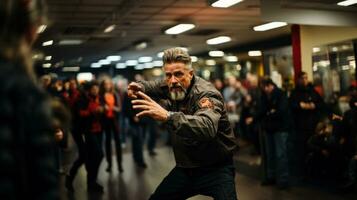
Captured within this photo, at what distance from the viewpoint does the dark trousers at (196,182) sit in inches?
100

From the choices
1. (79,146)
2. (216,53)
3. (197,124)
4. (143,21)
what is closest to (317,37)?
(143,21)

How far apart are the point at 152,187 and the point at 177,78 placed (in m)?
3.14

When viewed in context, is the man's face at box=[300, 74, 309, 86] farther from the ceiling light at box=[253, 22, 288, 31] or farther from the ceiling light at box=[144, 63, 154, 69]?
the ceiling light at box=[144, 63, 154, 69]

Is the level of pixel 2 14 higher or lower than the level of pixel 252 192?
higher

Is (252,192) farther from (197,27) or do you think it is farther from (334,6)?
(197,27)

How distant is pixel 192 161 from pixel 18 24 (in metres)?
1.60

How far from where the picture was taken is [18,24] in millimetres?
1290

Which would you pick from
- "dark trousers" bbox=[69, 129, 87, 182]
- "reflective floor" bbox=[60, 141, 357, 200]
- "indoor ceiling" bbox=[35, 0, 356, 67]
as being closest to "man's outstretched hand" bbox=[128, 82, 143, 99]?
"indoor ceiling" bbox=[35, 0, 356, 67]

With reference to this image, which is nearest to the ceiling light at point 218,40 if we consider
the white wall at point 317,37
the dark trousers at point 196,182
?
the white wall at point 317,37

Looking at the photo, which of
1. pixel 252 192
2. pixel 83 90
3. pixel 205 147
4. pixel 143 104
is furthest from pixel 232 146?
pixel 83 90

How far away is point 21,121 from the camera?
1231 millimetres

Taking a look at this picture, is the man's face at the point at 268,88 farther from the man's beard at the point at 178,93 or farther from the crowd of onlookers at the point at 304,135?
the man's beard at the point at 178,93

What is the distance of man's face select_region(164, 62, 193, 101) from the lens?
8.50 feet

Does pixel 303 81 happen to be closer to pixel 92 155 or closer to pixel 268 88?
pixel 268 88
